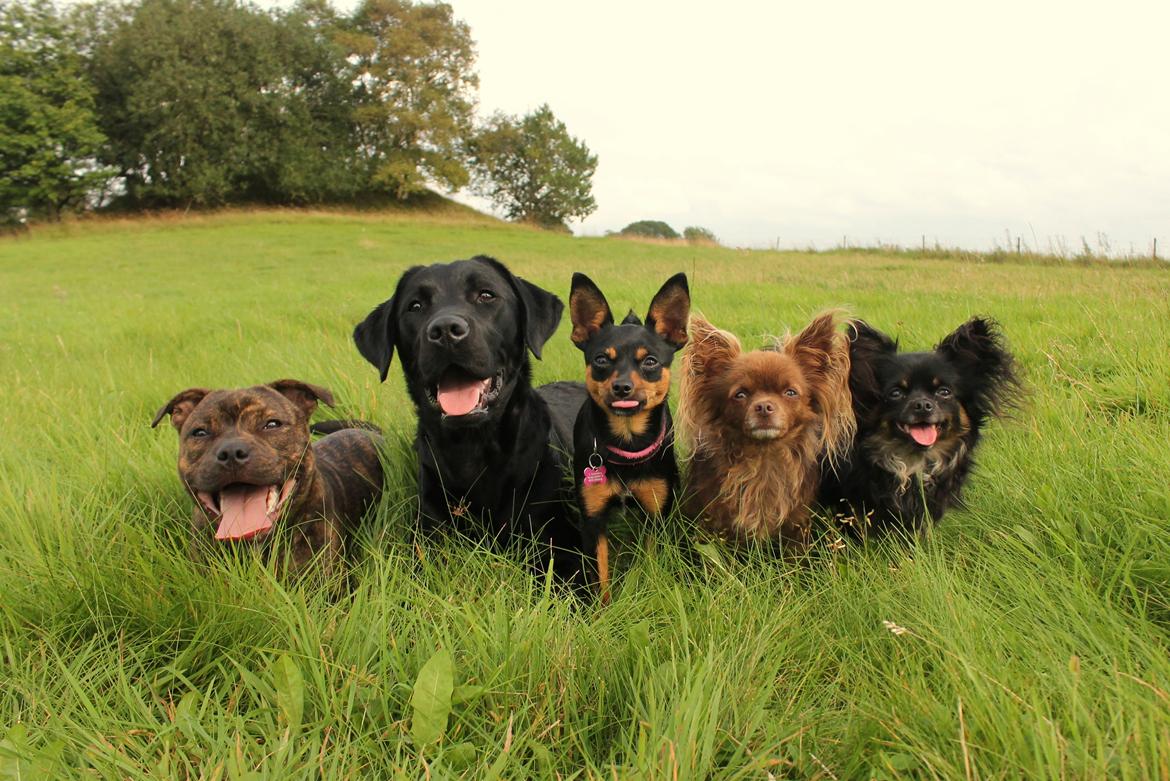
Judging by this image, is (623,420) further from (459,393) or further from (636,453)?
(459,393)

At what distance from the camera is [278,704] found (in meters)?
1.71

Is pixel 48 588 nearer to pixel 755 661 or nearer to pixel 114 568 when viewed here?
pixel 114 568

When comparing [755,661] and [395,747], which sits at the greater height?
[755,661]

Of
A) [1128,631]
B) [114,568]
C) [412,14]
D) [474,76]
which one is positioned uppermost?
[412,14]

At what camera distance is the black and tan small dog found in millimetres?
3020

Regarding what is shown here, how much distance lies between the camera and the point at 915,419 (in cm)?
302

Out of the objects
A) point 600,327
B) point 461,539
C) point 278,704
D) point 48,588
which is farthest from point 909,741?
point 48,588

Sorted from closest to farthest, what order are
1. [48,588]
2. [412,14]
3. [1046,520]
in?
[48,588], [1046,520], [412,14]

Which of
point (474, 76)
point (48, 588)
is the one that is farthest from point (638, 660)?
point (474, 76)

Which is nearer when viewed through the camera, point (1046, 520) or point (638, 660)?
point (638, 660)

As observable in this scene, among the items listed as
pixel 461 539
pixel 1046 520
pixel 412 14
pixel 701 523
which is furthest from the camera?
pixel 412 14

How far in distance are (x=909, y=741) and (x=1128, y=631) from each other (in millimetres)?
828

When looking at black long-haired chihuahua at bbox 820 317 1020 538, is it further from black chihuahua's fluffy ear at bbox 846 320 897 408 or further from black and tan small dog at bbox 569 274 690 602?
black and tan small dog at bbox 569 274 690 602

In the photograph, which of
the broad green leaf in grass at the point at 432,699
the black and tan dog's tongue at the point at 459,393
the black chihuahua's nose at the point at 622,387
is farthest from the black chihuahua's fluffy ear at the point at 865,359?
the broad green leaf in grass at the point at 432,699
